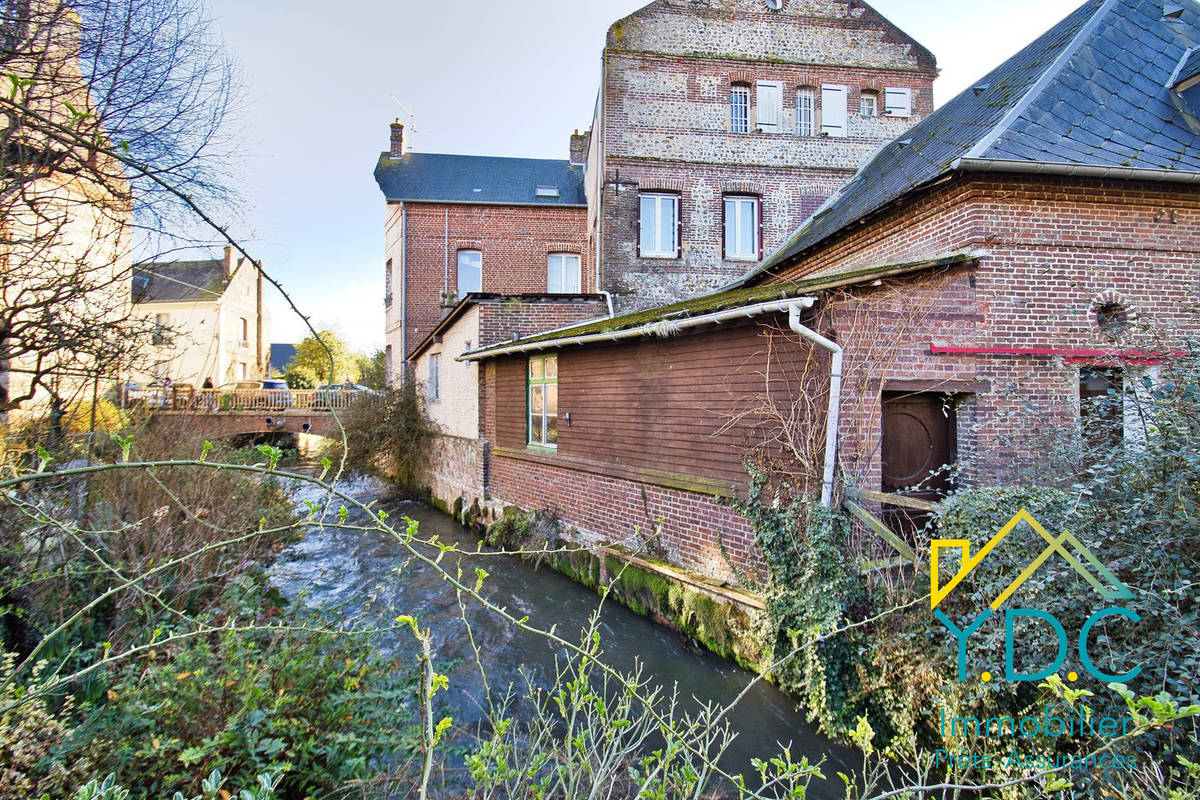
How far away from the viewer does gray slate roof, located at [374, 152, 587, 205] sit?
66.1ft

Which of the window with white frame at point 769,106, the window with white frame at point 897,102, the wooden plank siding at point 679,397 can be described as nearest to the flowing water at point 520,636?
the wooden plank siding at point 679,397

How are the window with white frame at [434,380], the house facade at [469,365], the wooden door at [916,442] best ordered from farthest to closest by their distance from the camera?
1. the window with white frame at [434,380]
2. the house facade at [469,365]
3. the wooden door at [916,442]

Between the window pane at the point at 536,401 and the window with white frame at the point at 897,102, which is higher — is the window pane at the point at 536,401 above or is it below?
below

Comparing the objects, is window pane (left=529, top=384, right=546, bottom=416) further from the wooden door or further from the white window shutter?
the white window shutter

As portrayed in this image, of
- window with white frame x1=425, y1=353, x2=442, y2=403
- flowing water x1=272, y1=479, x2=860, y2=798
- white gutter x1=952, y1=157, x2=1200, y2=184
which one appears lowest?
flowing water x1=272, y1=479, x2=860, y2=798

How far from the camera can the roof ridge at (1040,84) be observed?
6.58m

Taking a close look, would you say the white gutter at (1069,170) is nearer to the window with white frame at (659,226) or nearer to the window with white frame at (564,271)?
the window with white frame at (659,226)

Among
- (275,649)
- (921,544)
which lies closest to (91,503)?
(275,649)

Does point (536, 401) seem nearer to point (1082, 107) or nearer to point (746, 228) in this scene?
point (746, 228)

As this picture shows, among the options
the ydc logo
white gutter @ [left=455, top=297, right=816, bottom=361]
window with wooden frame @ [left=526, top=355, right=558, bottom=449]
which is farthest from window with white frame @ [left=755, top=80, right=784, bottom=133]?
the ydc logo

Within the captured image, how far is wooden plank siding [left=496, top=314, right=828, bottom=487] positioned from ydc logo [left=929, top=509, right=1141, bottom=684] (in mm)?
2218

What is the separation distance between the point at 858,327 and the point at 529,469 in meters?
6.85

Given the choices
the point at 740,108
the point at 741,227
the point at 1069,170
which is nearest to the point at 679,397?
the point at 1069,170

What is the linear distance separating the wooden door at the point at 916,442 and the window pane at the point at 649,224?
32.3 ft
